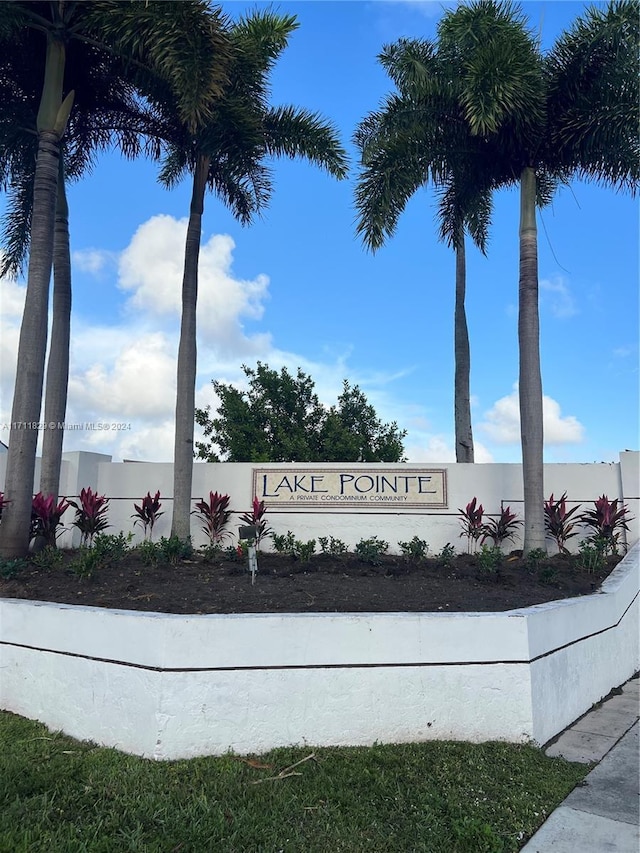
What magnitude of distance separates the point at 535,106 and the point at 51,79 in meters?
6.65

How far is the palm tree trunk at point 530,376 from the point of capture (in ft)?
28.8

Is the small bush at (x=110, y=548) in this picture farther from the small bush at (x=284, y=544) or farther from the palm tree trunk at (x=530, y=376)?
the palm tree trunk at (x=530, y=376)

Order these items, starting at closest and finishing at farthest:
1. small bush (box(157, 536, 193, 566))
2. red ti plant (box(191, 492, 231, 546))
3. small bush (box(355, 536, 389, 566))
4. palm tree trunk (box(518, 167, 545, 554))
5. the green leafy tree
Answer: small bush (box(157, 536, 193, 566)), small bush (box(355, 536, 389, 566)), palm tree trunk (box(518, 167, 545, 554)), red ti plant (box(191, 492, 231, 546)), the green leafy tree

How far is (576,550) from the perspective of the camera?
9.62 meters

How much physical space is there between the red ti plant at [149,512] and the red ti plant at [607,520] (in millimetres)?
6608

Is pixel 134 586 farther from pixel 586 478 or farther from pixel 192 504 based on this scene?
pixel 586 478

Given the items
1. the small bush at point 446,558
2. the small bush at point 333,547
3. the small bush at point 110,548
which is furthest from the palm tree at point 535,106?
the small bush at point 110,548

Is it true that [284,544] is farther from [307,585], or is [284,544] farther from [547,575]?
[547,575]

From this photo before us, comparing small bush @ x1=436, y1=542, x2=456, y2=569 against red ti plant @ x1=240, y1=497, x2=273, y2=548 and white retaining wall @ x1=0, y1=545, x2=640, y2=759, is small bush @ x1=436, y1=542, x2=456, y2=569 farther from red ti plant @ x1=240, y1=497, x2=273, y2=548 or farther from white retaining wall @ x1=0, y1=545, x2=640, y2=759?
white retaining wall @ x1=0, y1=545, x2=640, y2=759

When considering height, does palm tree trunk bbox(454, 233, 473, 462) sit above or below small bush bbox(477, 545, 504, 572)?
above

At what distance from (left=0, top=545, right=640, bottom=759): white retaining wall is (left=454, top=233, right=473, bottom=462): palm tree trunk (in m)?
A: 8.05

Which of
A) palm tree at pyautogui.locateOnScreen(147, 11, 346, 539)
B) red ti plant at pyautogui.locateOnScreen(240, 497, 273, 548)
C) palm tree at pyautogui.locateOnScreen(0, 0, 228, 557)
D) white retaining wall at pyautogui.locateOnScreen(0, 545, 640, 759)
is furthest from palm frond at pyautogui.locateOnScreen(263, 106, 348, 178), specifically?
white retaining wall at pyautogui.locateOnScreen(0, 545, 640, 759)

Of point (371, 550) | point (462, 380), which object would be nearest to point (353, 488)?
point (371, 550)

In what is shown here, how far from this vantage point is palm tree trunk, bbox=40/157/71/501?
8.96 meters
